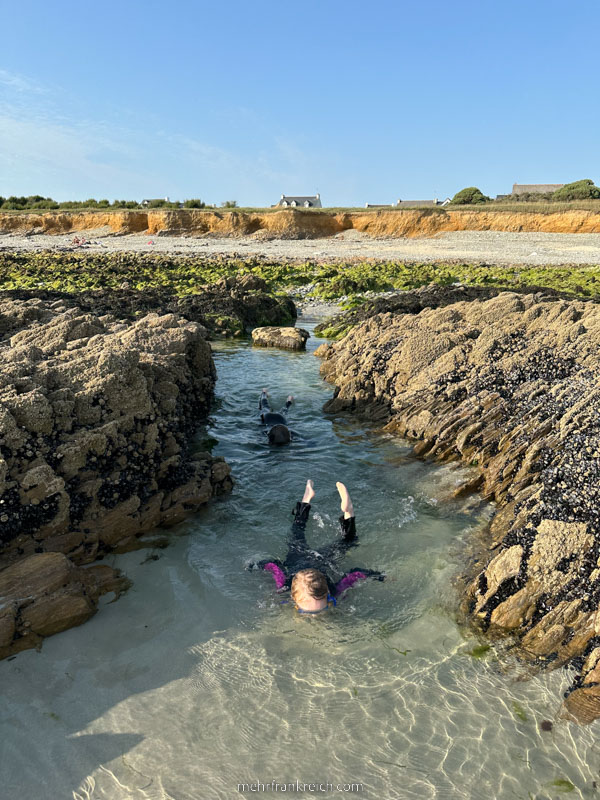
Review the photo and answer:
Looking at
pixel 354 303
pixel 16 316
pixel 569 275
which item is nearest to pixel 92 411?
pixel 16 316

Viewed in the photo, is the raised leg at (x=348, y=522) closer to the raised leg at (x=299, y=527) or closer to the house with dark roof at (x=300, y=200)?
the raised leg at (x=299, y=527)

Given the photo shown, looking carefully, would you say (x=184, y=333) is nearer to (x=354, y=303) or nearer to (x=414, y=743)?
(x=414, y=743)

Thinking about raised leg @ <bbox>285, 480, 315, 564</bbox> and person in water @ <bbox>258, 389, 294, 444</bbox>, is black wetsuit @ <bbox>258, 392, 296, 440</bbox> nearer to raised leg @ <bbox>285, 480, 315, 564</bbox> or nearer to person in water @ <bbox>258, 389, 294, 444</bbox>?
person in water @ <bbox>258, 389, 294, 444</bbox>

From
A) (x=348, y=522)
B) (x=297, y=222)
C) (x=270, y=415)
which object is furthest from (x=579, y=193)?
(x=348, y=522)

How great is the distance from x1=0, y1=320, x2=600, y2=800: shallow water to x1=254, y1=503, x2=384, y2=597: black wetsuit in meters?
0.15

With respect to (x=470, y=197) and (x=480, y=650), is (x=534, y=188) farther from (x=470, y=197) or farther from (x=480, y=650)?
(x=480, y=650)

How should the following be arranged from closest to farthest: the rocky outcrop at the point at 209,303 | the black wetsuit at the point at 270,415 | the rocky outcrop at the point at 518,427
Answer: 1. the rocky outcrop at the point at 518,427
2. the black wetsuit at the point at 270,415
3. the rocky outcrop at the point at 209,303

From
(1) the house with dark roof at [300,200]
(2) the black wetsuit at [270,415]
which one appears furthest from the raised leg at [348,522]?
(1) the house with dark roof at [300,200]

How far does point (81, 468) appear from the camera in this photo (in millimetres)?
6555

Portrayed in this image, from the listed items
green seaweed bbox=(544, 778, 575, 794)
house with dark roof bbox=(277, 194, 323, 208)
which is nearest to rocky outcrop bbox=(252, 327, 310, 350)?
green seaweed bbox=(544, 778, 575, 794)

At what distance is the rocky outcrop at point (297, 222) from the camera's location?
5222 cm

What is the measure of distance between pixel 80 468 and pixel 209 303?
1789cm

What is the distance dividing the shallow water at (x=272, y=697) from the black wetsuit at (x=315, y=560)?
151mm

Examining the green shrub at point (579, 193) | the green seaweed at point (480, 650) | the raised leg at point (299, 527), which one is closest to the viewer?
the green seaweed at point (480, 650)
